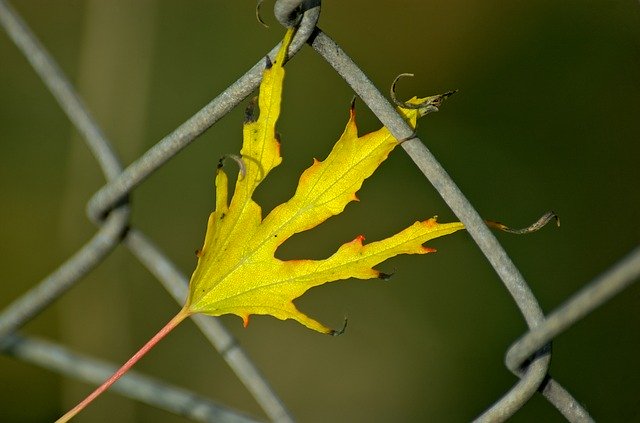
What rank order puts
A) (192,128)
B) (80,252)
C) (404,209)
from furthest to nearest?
(404,209) → (80,252) → (192,128)

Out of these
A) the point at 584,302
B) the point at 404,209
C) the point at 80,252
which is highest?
the point at 80,252

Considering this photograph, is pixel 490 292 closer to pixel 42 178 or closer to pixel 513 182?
pixel 513 182

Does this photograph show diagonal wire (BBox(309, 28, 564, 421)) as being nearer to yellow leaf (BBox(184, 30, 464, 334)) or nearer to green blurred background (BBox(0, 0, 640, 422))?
yellow leaf (BBox(184, 30, 464, 334))

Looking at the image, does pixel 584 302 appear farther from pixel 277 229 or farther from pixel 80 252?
pixel 80 252

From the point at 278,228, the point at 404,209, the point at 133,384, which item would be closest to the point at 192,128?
the point at 278,228

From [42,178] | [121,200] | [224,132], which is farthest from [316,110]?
[121,200]

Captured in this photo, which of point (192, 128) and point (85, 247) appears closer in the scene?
point (192, 128)
